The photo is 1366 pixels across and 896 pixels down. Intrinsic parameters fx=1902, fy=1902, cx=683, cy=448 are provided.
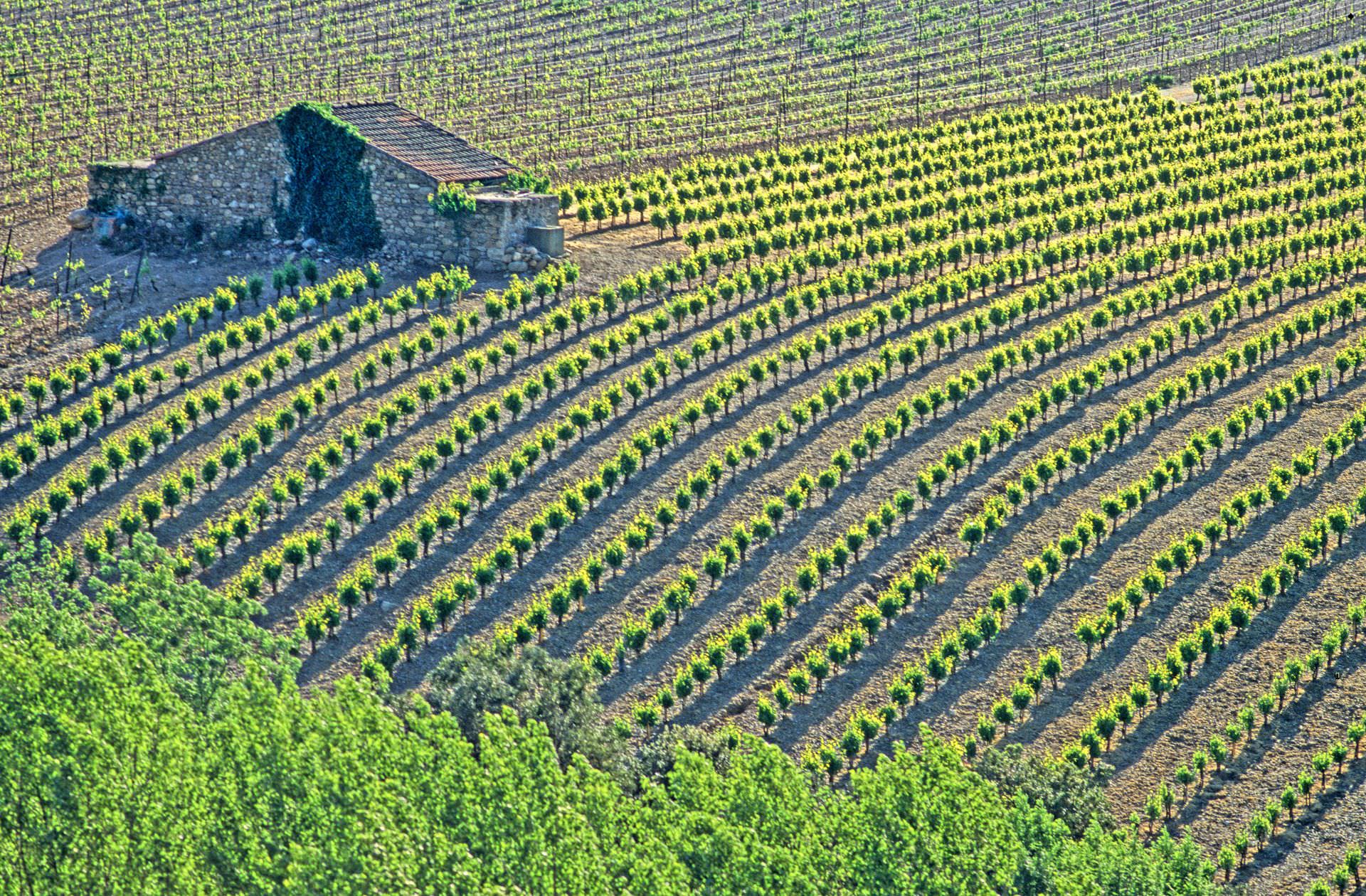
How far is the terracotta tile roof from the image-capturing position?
5044 centimetres

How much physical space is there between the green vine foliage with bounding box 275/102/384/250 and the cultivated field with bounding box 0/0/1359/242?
877cm

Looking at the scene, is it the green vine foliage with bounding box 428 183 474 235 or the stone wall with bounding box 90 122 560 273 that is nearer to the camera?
the green vine foliage with bounding box 428 183 474 235

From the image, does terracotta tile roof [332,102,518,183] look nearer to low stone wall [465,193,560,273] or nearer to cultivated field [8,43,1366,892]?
low stone wall [465,193,560,273]

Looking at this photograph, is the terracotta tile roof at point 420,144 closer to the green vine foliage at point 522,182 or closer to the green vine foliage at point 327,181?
the green vine foliage at point 522,182

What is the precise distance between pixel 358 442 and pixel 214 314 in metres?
8.22

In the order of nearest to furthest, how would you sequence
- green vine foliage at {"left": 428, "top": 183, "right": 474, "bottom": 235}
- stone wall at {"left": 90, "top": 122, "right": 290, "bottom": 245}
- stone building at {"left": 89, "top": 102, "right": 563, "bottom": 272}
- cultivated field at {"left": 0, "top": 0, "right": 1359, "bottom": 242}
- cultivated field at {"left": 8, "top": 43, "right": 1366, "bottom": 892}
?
cultivated field at {"left": 8, "top": 43, "right": 1366, "bottom": 892}
green vine foliage at {"left": 428, "top": 183, "right": 474, "bottom": 235}
stone building at {"left": 89, "top": 102, "right": 563, "bottom": 272}
stone wall at {"left": 90, "top": 122, "right": 290, "bottom": 245}
cultivated field at {"left": 0, "top": 0, "right": 1359, "bottom": 242}

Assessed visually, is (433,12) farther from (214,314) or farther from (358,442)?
(358,442)

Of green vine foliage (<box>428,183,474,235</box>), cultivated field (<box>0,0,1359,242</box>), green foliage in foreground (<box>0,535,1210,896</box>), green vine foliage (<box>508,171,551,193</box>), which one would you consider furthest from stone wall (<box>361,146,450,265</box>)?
green foliage in foreground (<box>0,535,1210,896</box>)

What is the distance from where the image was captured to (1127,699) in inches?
1275

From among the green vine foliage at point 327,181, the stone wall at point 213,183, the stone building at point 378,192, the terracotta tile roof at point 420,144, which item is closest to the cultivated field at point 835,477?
the stone building at point 378,192

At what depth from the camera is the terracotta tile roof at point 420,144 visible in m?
50.4

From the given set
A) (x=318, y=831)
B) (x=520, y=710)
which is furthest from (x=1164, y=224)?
(x=318, y=831)

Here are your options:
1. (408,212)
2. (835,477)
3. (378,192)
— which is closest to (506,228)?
(408,212)

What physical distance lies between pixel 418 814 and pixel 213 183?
31498 mm
